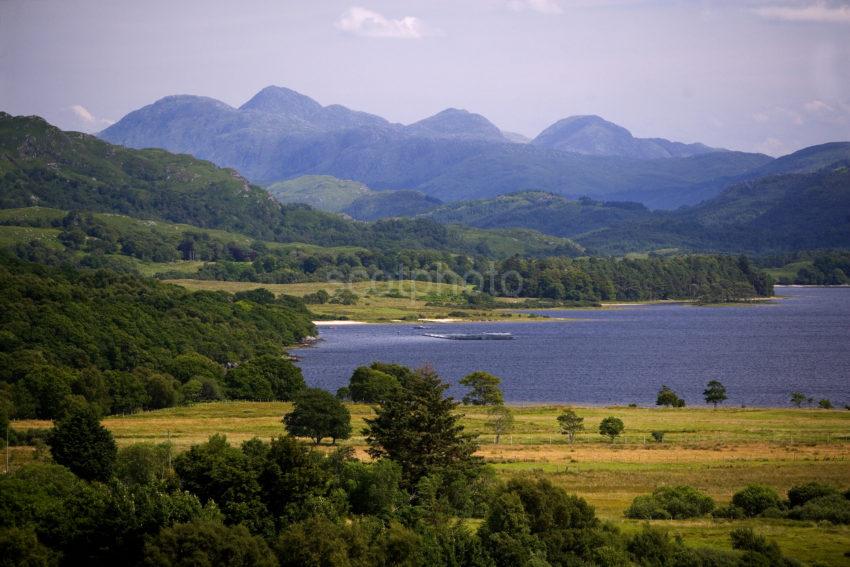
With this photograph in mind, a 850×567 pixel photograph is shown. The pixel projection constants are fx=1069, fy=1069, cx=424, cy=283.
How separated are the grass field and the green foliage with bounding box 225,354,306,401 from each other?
4.60m

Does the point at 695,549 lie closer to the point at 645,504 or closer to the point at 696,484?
the point at 645,504

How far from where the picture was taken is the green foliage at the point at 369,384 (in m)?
103

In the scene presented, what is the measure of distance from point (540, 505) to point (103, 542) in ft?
58.3

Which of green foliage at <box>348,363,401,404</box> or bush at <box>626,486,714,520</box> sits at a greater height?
green foliage at <box>348,363,401,404</box>

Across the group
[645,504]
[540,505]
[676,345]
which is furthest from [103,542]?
[676,345]

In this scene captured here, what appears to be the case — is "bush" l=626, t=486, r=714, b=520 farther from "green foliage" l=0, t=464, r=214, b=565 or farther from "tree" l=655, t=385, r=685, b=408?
"tree" l=655, t=385, r=685, b=408

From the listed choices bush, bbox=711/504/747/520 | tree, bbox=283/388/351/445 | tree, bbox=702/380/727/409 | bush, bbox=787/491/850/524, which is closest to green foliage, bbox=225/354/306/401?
tree, bbox=283/388/351/445

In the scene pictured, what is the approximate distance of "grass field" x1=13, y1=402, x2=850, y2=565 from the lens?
50.6 meters

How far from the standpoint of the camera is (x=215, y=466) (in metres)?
46.0

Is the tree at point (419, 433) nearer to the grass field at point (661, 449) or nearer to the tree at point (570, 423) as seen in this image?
the grass field at point (661, 449)

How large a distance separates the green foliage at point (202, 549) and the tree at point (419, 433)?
15.7 metres

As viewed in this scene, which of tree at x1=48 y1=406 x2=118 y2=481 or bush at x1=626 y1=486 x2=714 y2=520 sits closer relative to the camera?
bush at x1=626 y1=486 x2=714 y2=520

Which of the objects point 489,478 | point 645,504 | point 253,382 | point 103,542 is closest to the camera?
point 103,542

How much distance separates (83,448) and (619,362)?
356 ft
